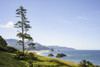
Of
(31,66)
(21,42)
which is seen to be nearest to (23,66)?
(31,66)

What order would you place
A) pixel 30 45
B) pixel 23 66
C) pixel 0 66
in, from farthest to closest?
pixel 30 45 < pixel 23 66 < pixel 0 66

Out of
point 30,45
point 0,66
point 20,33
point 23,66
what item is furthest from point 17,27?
point 0,66

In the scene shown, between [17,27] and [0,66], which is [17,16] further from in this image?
[0,66]

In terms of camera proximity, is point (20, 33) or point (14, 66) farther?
point (20, 33)

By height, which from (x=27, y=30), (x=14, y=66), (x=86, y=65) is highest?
(x=27, y=30)

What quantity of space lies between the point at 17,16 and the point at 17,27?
3.51m

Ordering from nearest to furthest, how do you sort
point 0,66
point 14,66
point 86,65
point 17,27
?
point 0,66 < point 14,66 < point 86,65 < point 17,27

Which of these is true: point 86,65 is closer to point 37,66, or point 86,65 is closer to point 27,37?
point 37,66

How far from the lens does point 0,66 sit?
13734mm

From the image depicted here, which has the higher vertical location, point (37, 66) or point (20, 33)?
point (20, 33)

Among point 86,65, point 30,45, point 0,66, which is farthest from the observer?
point 30,45

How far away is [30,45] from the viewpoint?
29.0 m

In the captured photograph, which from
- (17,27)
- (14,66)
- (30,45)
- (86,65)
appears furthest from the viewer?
(17,27)

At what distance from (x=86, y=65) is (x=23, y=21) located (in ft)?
69.3
